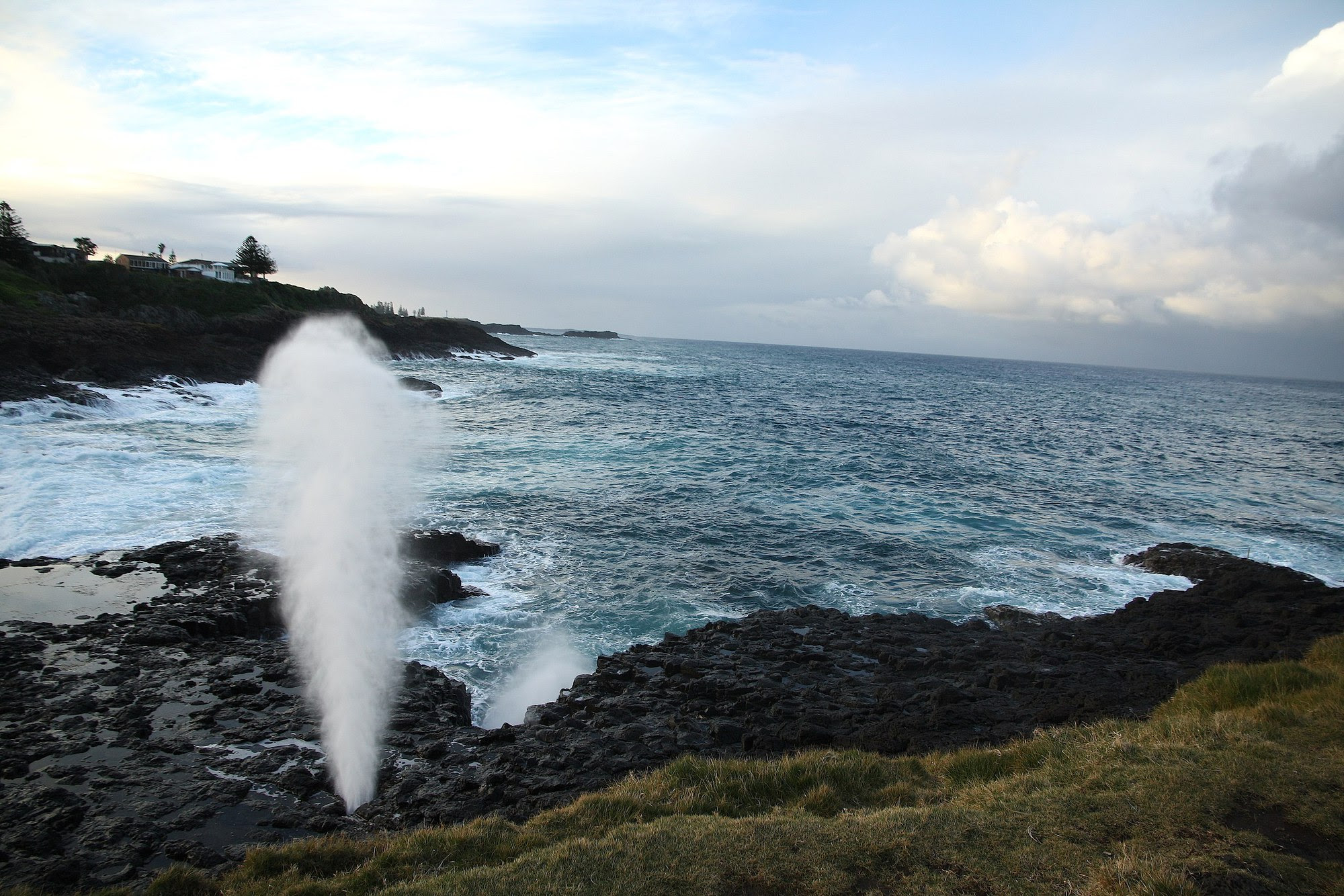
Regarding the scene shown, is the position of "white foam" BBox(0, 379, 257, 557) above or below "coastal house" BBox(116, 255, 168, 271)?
below

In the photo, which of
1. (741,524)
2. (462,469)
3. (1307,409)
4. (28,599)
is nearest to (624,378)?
(462,469)

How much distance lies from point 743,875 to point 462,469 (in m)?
29.2

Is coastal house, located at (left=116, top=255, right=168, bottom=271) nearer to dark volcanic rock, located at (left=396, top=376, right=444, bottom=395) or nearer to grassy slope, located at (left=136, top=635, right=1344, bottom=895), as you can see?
dark volcanic rock, located at (left=396, top=376, right=444, bottom=395)

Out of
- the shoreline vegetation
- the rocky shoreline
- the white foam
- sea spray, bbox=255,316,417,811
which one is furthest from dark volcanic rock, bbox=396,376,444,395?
the rocky shoreline

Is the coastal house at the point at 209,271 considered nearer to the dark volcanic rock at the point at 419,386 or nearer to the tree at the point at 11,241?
the tree at the point at 11,241

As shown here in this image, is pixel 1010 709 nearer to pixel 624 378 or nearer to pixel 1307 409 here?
pixel 624 378

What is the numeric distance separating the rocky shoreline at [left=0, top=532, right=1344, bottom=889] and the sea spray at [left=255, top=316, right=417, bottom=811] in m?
0.41

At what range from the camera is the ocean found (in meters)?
18.8

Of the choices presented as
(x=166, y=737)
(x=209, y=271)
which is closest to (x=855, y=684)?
(x=166, y=737)

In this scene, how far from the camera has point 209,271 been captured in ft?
349

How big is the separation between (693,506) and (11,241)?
79.1 m

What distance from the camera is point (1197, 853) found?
6.25m

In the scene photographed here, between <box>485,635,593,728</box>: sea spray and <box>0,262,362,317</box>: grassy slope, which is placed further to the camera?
<box>0,262,362,317</box>: grassy slope

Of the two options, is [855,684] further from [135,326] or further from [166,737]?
[135,326]
